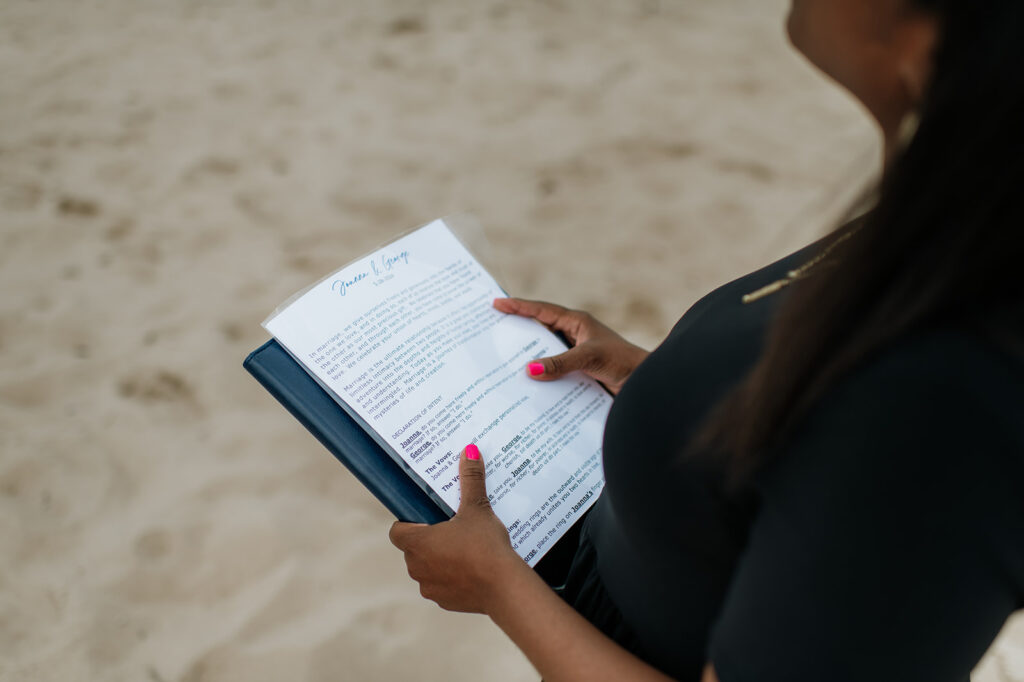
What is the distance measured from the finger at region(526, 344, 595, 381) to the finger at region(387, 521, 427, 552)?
210 millimetres

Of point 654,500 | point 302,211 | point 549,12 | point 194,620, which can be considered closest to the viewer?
point 654,500

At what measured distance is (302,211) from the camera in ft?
6.38

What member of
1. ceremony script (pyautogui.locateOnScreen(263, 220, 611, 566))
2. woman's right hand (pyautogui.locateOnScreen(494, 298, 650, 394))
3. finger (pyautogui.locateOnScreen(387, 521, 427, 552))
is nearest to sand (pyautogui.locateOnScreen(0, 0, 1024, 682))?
woman's right hand (pyautogui.locateOnScreen(494, 298, 650, 394))

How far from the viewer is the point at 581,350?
0.85 meters

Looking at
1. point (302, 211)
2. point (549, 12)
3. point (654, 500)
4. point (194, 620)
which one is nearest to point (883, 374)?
point (654, 500)

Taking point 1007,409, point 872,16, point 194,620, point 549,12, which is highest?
point 872,16

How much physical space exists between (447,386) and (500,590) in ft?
0.73

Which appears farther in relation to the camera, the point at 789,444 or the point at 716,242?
the point at 716,242

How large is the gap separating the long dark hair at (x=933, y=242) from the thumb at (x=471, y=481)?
35 centimetres

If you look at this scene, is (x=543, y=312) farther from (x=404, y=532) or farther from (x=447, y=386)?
(x=404, y=532)

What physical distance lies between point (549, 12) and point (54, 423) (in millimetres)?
2124

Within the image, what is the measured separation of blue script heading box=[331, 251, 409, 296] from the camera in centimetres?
79

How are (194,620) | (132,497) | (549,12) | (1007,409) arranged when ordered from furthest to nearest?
(549,12)
(132,497)
(194,620)
(1007,409)

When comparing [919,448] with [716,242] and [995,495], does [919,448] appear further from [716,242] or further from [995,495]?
[716,242]
